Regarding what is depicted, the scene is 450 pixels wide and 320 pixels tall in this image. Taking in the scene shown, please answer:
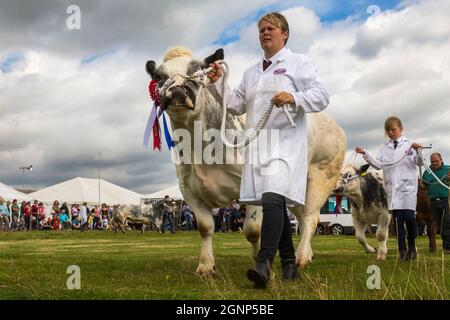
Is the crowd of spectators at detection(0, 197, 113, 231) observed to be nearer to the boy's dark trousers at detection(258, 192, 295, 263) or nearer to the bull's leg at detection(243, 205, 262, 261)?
the bull's leg at detection(243, 205, 262, 261)

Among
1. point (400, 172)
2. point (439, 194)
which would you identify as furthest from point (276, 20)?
point (439, 194)

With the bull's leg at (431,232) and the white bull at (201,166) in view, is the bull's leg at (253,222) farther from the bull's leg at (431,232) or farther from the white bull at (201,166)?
the bull's leg at (431,232)

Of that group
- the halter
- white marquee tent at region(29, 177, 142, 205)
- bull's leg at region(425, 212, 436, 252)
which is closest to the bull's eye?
the halter

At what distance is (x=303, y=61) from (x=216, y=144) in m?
1.64

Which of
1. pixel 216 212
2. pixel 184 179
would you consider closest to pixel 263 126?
pixel 184 179

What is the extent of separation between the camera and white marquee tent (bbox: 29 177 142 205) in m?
47.2

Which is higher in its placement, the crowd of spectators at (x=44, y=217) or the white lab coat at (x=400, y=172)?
the white lab coat at (x=400, y=172)

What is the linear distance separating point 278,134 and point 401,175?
4.43 metres

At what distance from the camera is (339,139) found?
379 inches

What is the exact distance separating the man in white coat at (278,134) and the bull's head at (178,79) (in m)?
0.67

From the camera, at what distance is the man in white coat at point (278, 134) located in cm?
521

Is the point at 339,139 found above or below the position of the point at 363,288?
above

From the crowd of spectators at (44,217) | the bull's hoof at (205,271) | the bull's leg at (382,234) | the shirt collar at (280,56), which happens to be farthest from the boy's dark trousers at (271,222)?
the crowd of spectators at (44,217)
